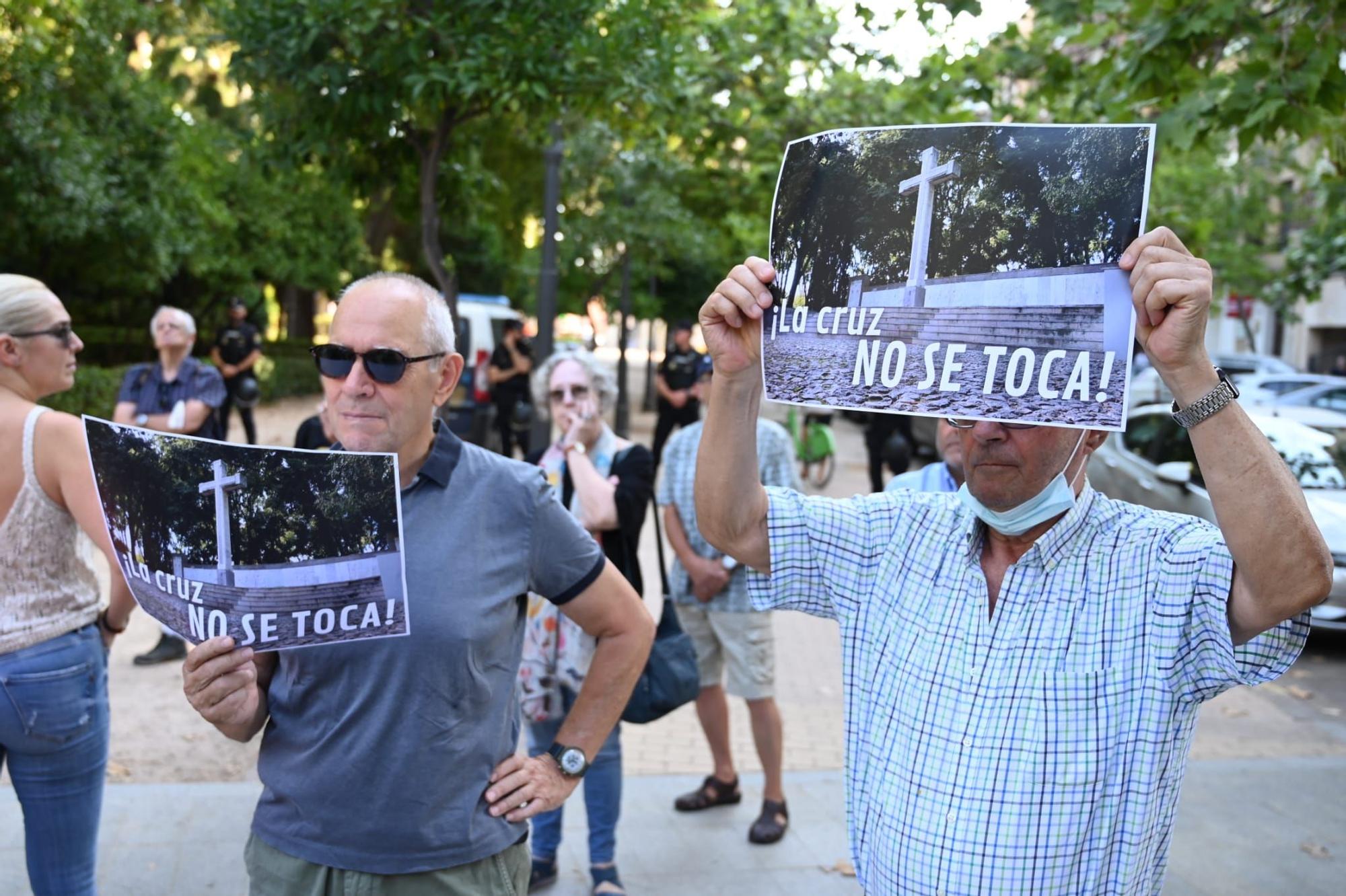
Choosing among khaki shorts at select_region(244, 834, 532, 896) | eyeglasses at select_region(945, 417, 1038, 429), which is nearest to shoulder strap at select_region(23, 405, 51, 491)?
khaki shorts at select_region(244, 834, 532, 896)

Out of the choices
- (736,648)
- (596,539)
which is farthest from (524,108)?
(736,648)

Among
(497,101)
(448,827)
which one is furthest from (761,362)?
(497,101)

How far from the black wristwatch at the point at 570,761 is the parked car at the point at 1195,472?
626 cm

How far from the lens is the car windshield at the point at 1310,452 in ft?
30.3

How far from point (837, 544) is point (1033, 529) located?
15.2 inches

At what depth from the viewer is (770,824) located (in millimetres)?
5156

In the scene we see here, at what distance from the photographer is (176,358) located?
7070 millimetres

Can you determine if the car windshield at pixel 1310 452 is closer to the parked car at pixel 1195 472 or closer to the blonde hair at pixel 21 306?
the parked car at pixel 1195 472

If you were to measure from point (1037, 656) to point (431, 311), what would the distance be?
1383mm

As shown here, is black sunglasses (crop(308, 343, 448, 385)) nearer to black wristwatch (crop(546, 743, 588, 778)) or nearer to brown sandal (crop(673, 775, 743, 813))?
black wristwatch (crop(546, 743, 588, 778))

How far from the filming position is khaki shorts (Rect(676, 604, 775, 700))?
5.18 metres

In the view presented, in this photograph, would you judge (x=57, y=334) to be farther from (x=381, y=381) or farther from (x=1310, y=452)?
(x=1310, y=452)

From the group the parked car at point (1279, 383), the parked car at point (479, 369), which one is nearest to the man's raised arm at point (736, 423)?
the parked car at point (479, 369)

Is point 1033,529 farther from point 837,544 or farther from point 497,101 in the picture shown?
point 497,101
